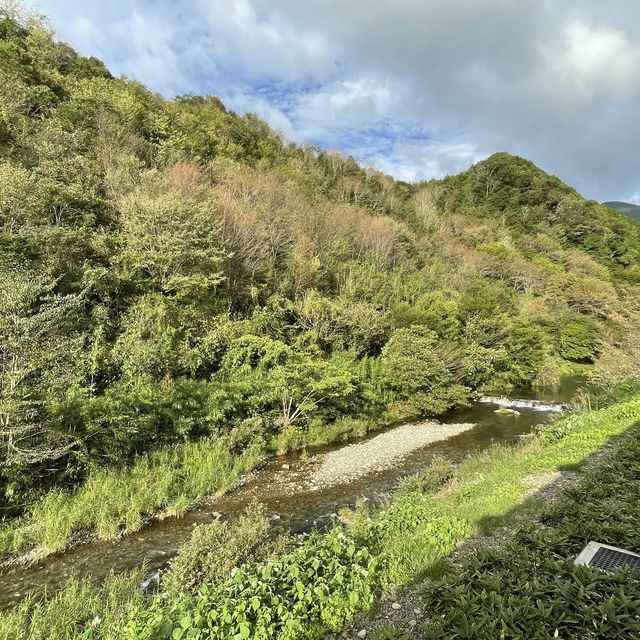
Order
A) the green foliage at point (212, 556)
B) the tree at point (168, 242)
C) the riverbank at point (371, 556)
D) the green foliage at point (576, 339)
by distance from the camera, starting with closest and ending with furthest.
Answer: the riverbank at point (371, 556)
the green foliage at point (212, 556)
the tree at point (168, 242)
the green foliage at point (576, 339)

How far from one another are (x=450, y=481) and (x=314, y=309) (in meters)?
10.9

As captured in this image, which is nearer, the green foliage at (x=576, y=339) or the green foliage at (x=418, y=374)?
the green foliage at (x=418, y=374)

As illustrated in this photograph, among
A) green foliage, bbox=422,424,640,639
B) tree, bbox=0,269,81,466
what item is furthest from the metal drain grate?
tree, bbox=0,269,81,466

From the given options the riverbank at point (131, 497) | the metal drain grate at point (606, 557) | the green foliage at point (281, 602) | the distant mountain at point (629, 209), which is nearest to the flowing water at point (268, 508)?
the riverbank at point (131, 497)

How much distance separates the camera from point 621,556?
409 centimetres

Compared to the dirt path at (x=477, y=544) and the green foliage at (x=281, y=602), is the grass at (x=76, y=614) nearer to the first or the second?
the green foliage at (x=281, y=602)

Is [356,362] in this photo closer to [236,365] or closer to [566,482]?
[236,365]

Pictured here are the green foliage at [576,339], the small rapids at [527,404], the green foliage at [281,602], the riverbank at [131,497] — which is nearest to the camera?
the green foliage at [281,602]

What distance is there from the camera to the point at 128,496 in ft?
31.1

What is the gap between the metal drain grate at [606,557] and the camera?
3.93m

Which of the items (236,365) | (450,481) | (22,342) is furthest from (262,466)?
(22,342)

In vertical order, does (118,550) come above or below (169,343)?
below

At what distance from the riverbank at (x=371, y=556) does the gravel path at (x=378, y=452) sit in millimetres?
2837

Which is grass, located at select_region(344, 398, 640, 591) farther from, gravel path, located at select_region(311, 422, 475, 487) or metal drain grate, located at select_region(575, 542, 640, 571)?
gravel path, located at select_region(311, 422, 475, 487)
